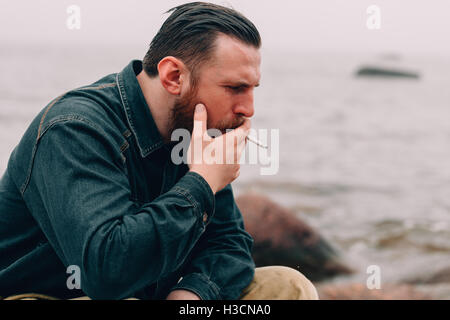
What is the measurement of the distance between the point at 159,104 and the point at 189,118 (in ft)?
0.49

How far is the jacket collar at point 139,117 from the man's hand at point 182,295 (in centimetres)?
56

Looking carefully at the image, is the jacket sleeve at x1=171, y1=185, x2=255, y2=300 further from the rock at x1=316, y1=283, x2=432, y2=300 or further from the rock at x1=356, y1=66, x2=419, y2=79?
the rock at x1=356, y1=66, x2=419, y2=79

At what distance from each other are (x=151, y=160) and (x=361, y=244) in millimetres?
4093

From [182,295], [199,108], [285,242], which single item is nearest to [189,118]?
[199,108]

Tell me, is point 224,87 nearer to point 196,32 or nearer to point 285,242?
point 196,32

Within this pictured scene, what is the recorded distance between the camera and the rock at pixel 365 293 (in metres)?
4.15

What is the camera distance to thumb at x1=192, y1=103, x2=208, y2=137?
1.89 metres

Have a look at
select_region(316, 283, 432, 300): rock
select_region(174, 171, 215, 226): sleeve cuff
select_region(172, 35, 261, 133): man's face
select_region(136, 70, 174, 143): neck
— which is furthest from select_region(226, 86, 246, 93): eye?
select_region(316, 283, 432, 300): rock

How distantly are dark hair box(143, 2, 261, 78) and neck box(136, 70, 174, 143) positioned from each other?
6 centimetres

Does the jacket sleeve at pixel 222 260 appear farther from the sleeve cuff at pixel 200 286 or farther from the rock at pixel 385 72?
the rock at pixel 385 72

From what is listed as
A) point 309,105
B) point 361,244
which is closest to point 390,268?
point 361,244
